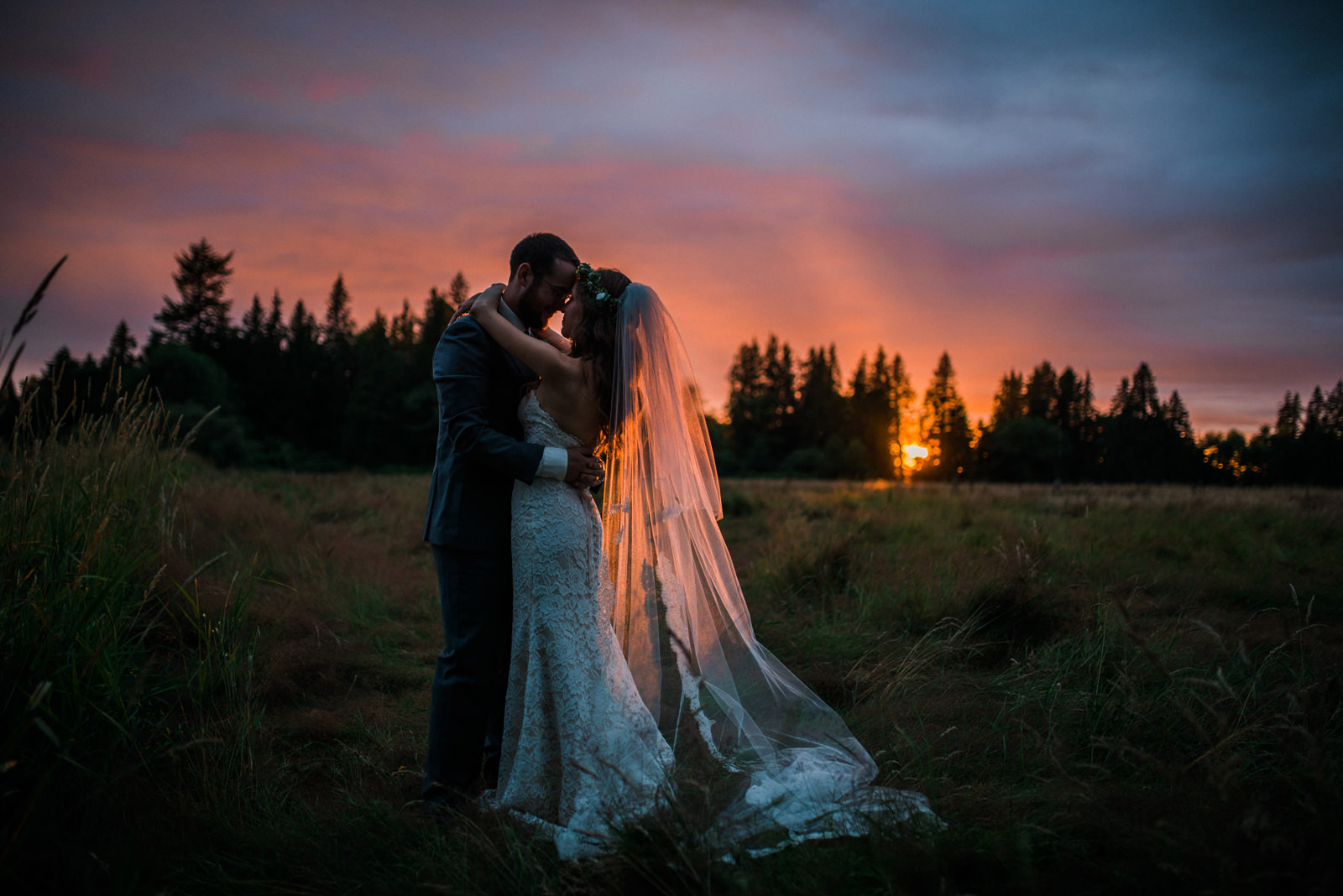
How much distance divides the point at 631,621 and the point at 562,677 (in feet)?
1.39

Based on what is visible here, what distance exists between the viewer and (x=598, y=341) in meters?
2.91

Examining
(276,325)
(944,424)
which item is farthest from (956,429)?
(276,325)

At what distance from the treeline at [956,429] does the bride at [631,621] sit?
159ft

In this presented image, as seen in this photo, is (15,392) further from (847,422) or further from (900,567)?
(847,422)

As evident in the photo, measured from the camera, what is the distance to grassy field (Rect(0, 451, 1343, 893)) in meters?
1.85

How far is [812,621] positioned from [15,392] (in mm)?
4680

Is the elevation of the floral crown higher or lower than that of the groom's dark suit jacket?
higher

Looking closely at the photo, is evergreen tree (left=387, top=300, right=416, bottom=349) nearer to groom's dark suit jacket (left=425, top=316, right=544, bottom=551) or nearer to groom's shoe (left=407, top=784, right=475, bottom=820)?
Result: groom's dark suit jacket (left=425, top=316, right=544, bottom=551)

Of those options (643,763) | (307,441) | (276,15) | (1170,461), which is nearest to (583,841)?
(643,763)

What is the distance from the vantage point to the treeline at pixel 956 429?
2088 inches

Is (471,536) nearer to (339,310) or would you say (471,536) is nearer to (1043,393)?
(339,310)

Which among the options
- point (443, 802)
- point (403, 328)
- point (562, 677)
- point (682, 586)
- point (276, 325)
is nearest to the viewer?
point (443, 802)

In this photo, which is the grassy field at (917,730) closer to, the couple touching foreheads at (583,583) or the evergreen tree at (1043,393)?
the couple touching foreheads at (583,583)

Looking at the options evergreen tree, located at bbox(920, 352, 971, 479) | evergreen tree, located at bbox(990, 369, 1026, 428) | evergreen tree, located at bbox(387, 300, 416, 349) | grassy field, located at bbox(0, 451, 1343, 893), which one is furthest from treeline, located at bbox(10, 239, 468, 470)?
evergreen tree, located at bbox(990, 369, 1026, 428)
